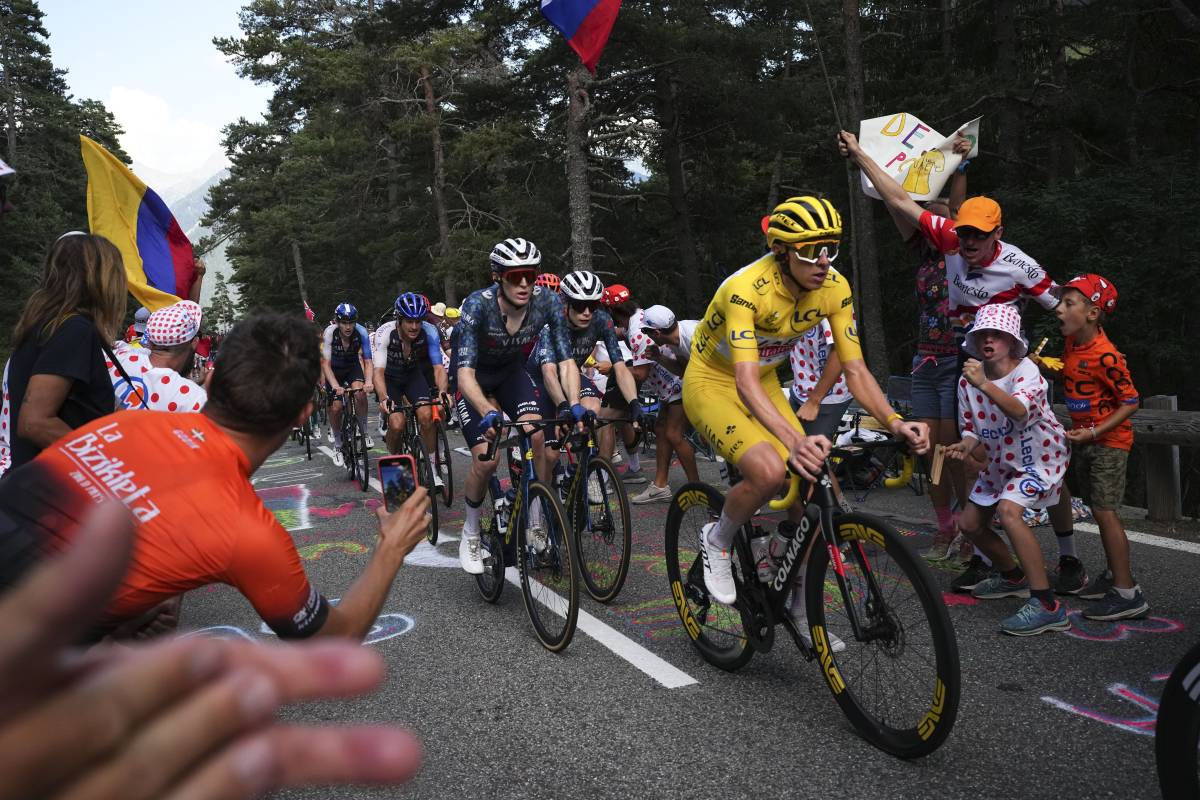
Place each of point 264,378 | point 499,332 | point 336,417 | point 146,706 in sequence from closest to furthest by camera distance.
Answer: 1. point 146,706
2. point 264,378
3. point 499,332
4. point 336,417

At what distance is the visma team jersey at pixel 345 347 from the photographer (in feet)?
37.3

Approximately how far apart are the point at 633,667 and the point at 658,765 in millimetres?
1077

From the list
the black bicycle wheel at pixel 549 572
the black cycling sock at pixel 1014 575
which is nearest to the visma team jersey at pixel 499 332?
the black bicycle wheel at pixel 549 572

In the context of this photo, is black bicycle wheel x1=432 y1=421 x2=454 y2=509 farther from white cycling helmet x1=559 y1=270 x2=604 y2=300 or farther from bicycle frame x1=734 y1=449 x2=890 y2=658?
bicycle frame x1=734 y1=449 x2=890 y2=658

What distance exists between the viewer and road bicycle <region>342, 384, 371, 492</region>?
444 inches

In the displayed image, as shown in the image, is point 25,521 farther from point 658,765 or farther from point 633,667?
point 633,667

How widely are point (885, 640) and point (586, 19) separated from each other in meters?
8.66

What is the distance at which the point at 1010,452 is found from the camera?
4918 mm

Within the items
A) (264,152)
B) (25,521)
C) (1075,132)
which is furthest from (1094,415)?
(264,152)

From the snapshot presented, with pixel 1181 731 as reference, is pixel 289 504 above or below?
below

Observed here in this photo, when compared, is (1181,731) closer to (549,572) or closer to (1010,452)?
(1010,452)

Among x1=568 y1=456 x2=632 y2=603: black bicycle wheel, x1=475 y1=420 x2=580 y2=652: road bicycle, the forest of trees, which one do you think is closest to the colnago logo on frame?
x1=475 y1=420 x2=580 y2=652: road bicycle

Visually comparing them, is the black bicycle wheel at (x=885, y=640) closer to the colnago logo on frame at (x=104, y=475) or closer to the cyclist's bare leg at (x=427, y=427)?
the colnago logo on frame at (x=104, y=475)

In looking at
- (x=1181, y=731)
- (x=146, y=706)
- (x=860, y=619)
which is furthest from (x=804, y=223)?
(x=146, y=706)
